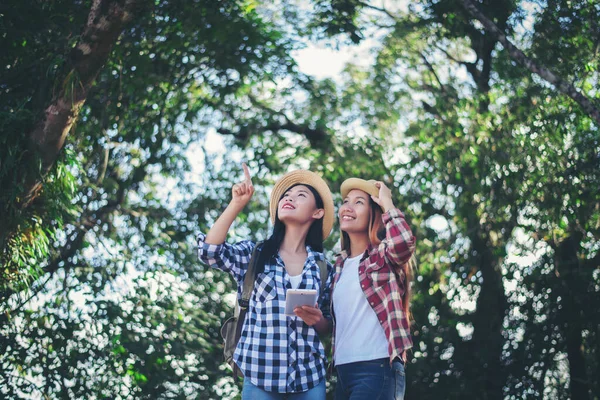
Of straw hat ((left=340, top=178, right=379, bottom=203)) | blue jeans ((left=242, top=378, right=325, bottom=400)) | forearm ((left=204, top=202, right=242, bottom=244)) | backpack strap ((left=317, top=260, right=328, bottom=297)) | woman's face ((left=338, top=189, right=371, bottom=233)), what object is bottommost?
blue jeans ((left=242, top=378, right=325, bottom=400))

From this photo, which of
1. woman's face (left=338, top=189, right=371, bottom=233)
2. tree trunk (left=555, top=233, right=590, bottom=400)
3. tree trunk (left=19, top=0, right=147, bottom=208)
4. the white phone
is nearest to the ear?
woman's face (left=338, top=189, right=371, bottom=233)

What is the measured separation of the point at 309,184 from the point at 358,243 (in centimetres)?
47

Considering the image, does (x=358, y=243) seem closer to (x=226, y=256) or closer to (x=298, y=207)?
(x=298, y=207)

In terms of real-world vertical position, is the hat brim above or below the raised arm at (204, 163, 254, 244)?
above

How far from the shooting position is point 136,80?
26.1 feet

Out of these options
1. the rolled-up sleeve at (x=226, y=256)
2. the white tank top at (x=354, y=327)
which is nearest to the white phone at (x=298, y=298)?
the white tank top at (x=354, y=327)

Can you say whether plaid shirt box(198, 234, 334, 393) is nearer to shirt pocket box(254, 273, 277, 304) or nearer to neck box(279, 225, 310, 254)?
shirt pocket box(254, 273, 277, 304)

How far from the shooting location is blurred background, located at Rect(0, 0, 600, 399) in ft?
22.8

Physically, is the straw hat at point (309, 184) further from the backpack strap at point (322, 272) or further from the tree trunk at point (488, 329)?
the tree trunk at point (488, 329)

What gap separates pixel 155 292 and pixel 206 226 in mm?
1440

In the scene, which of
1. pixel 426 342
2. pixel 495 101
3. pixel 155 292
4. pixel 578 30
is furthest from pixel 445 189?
pixel 155 292

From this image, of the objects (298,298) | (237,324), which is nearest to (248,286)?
(237,324)

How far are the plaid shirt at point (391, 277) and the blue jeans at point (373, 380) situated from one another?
80 millimetres

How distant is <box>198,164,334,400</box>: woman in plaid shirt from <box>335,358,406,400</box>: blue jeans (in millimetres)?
125
